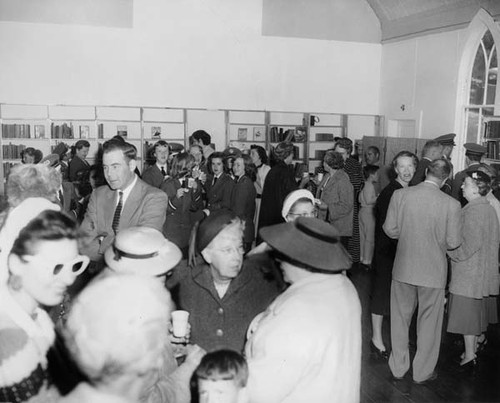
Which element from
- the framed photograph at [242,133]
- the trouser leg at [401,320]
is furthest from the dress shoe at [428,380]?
the framed photograph at [242,133]

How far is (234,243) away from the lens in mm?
2611

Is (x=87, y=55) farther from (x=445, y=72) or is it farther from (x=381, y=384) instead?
(x=381, y=384)

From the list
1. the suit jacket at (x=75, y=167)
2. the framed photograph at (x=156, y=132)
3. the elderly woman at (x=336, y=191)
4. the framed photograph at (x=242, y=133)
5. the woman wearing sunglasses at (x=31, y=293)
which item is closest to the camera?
the woman wearing sunglasses at (x=31, y=293)

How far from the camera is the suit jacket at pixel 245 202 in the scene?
6.29 meters

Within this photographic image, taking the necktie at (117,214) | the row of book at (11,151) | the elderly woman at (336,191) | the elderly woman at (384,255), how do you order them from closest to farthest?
the necktie at (117,214) → the elderly woman at (384,255) → the elderly woman at (336,191) → the row of book at (11,151)

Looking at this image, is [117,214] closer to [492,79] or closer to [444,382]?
Result: [444,382]

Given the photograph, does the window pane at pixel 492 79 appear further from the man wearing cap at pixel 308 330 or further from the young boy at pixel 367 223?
the man wearing cap at pixel 308 330

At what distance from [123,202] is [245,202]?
2.83 metres

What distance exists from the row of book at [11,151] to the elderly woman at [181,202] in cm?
560

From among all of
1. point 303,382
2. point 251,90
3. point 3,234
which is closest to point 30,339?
point 3,234

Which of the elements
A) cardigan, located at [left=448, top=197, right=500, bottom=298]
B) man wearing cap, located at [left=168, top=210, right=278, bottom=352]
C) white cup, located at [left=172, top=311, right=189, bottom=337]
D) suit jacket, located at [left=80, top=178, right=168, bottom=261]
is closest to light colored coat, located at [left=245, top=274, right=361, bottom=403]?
white cup, located at [left=172, top=311, right=189, bottom=337]

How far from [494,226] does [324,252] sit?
10.5ft

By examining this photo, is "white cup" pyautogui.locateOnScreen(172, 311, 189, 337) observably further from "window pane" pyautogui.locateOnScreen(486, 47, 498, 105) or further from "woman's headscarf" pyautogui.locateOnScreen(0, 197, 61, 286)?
"window pane" pyautogui.locateOnScreen(486, 47, 498, 105)

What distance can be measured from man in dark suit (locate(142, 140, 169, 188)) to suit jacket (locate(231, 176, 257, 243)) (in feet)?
3.28
